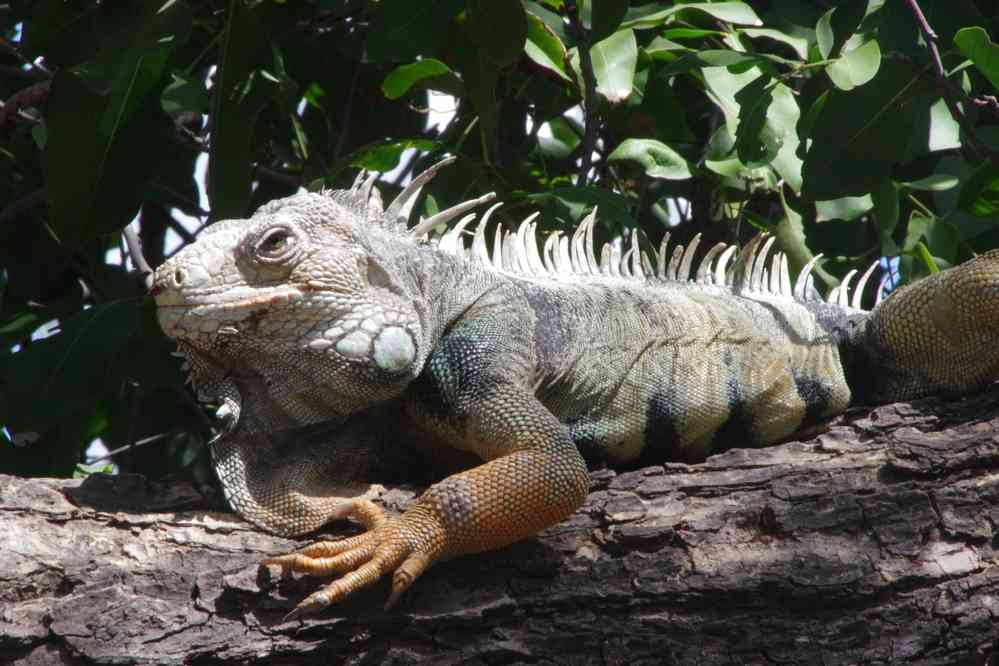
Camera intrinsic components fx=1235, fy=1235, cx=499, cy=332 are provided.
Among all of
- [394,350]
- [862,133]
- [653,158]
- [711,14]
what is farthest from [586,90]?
[394,350]

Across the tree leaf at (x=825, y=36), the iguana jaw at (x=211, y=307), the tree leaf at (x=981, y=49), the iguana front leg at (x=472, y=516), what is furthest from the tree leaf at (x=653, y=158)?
the iguana jaw at (x=211, y=307)

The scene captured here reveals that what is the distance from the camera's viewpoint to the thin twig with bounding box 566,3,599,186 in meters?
4.65

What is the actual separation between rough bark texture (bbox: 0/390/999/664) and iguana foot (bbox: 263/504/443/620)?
0.08 m

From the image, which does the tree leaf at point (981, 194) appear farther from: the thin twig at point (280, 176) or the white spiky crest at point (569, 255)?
the thin twig at point (280, 176)

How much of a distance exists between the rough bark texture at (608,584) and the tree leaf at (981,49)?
1336 millimetres

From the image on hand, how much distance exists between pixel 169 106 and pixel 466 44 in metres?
1.15

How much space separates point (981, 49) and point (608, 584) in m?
2.23

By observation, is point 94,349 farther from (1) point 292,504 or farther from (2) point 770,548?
(2) point 770,548

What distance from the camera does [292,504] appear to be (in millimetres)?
3672

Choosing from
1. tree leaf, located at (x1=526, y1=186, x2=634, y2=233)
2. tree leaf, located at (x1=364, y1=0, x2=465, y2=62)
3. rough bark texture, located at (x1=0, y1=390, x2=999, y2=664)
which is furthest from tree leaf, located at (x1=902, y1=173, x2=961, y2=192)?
tree leaf, located at (x1=364, y1=0, x2=465, y2=62)

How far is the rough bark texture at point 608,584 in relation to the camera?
334 cm

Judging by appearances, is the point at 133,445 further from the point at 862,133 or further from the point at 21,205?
the point at 862,133

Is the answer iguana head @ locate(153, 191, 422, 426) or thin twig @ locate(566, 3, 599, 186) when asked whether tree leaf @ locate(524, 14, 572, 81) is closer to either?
thin twig @ locate(566, 3, 599, 186)

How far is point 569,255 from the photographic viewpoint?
4789 millimetres
